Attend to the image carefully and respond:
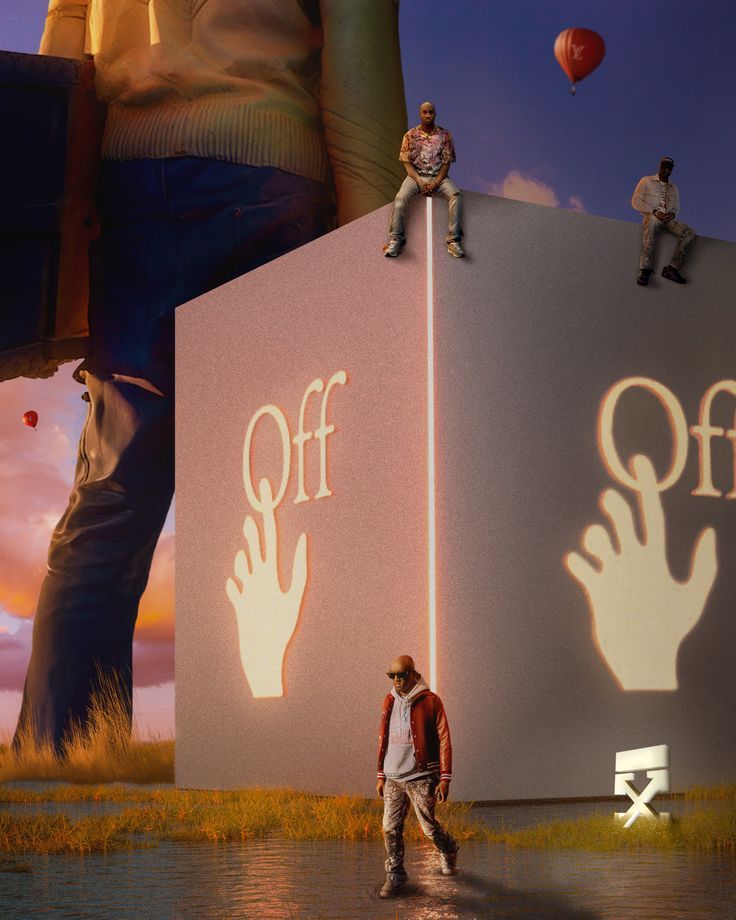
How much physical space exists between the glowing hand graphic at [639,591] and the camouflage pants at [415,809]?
4707mm

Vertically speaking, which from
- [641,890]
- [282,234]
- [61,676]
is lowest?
[641,890]

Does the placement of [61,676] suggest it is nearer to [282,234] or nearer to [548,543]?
[282,234]

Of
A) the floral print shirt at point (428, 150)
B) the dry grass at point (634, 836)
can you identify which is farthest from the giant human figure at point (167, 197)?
the dry grass at point (634, 836)

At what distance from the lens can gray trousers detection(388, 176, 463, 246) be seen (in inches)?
456

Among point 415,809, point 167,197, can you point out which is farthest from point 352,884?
point 167,197

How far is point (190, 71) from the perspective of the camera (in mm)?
16156

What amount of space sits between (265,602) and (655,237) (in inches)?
182

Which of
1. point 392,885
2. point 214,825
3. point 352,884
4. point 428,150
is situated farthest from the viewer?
point 428,150

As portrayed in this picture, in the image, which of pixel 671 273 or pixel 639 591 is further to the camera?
pixel 671 273

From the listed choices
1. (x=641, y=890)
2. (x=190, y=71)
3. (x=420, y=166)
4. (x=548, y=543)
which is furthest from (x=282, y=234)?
(x=641, y=890)

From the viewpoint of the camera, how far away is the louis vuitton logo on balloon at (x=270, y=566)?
12.6m

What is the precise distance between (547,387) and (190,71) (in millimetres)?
6529

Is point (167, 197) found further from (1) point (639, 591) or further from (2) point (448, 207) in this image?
(1) point (639, 591)

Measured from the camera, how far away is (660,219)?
12.7 meters
